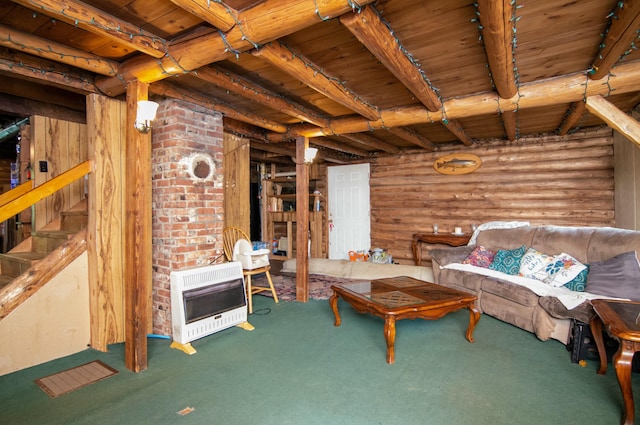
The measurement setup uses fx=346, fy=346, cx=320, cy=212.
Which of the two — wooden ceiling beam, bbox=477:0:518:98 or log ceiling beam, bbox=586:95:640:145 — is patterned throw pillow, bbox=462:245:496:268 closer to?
log ceiling beam, bbox=586:95:640:145

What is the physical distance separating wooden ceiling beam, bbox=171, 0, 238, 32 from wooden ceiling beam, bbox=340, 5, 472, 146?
650 millimetres

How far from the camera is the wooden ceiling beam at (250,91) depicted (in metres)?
2.83

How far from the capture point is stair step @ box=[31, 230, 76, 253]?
369 cm

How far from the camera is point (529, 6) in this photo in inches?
80.0

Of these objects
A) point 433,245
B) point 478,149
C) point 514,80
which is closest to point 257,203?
point 433,245

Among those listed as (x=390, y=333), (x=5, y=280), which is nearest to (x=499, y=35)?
(x=390, y=333)

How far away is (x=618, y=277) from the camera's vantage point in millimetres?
3230

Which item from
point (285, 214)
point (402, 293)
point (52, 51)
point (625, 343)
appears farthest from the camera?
point (285, 214)

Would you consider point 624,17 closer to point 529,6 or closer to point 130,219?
point 529,6

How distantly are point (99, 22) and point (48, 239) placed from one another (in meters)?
2.80

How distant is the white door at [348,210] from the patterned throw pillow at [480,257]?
8.82 feet

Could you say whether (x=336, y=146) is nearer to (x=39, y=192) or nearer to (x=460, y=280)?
(x=460, y=280)

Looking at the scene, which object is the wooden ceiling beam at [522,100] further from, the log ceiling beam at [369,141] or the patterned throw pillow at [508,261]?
the patterned throw pillow at [508,261]

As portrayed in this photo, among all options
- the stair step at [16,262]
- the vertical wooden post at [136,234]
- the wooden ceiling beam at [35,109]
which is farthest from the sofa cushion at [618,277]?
the wooden ceiling beam at [35,109]
